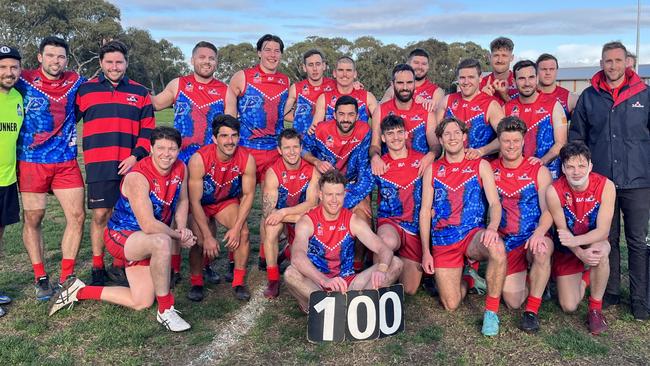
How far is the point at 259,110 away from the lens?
5863mm

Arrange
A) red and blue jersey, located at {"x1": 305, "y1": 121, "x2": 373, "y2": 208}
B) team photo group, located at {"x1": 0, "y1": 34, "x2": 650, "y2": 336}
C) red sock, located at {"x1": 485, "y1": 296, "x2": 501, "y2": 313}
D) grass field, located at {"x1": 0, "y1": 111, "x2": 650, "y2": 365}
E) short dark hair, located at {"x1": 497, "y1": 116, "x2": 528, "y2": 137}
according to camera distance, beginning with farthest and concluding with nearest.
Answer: red and blue jersey, located at {"x1": 305, "y1": 121, "x2": 373, "y2": 208}, short dark hair, located at {"x1": 497, "y1": 116, "x2": 528, "y2": 137}, team photo group, located at {"x1": 0, "y1": 34, "x2": 650, "y2": 336}, red sock, located at {"x1": 485, "y1": 296, "x2": 501, "y2": 313}, grass field, located at {"x1": 0, "y1": 111, "x2": 650, "y2": 365}

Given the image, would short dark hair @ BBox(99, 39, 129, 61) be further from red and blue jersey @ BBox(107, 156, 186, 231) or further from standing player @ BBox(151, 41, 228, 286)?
red and blue jersey @ BBox(107, 156, 186, 231)

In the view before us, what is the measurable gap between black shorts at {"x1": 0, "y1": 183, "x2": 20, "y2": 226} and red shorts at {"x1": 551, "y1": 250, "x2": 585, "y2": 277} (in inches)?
181

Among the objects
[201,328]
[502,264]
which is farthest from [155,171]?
[502,264]

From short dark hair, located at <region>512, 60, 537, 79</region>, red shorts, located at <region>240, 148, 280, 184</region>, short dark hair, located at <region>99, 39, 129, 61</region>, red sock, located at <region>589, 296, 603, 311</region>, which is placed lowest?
red sock, located at <region>589, 296, 603, 311</region>

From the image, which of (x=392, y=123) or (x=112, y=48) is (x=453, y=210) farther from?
(x=112, y=48)

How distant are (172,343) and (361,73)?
57887 millimetres

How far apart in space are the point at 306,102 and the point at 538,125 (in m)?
2.44

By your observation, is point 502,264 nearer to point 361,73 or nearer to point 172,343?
point 172,343

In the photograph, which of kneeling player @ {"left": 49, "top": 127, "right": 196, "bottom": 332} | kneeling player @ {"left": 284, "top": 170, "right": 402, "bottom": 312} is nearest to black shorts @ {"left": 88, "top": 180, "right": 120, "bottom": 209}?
kneeling player @ {"left": 49, "top": 127, "right": 196, "bottom": 332}

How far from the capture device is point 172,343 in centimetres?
387

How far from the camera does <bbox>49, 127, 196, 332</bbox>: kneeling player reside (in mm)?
4195

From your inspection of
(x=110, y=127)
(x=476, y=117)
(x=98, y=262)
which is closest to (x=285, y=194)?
(x=110, y=127)

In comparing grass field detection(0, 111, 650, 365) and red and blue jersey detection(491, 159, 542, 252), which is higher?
red and blue jersey detection(491, 159, 542, 252)
